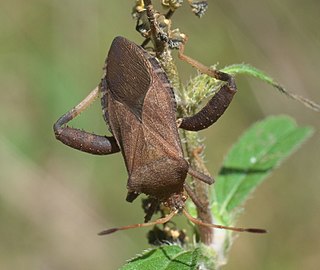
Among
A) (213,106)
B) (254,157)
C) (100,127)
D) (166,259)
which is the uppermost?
(100,127)

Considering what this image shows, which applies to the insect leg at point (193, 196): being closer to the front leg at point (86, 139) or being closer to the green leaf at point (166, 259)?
the green leaf at point (166, 259)

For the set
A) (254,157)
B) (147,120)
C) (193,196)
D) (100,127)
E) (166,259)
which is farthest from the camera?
(100,127)

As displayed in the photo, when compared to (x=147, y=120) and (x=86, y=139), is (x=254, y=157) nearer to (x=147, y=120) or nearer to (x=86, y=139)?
(x=147, y=120)

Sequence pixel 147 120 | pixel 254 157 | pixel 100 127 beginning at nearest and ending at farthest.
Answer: pixel 147 120 < pixel 254 157 < pixel 100 127

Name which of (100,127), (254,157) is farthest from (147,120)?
(100,127)

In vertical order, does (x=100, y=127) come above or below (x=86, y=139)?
above

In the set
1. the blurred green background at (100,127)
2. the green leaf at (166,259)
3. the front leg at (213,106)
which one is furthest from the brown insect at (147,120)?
the blurred green background at (100,127)
